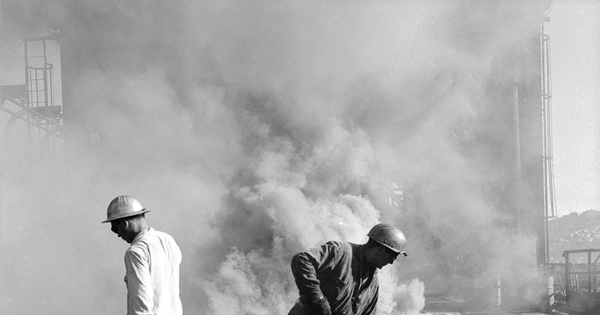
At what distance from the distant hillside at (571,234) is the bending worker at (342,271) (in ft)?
139

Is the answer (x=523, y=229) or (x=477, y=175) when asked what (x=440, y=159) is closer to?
(x=477, y=175)

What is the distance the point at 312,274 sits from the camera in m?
3.91

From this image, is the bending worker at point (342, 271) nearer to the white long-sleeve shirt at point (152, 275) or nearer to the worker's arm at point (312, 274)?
the worker's arm at point (312, 274)

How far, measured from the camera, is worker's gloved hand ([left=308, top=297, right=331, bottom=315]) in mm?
3904

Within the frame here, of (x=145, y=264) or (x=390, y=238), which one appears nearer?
(x=145, y=264)

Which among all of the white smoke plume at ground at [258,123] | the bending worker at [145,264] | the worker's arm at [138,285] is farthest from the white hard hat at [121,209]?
the white smoke plume at ground at [258,123]

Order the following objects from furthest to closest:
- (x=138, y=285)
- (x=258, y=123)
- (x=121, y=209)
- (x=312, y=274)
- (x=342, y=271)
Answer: (x=258, y=123)
(x=342, y=271)
(x=312, y=274)
(x=121, y=209)
(x=138, y=285)

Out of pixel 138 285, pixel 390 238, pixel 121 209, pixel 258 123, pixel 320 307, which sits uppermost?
pixel 258 123

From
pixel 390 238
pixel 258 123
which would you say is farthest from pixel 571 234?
pixel 390 238

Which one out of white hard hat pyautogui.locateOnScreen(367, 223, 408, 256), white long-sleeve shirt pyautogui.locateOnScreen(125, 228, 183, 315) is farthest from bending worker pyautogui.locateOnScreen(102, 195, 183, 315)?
white hard hat pyautogui.locateOnScreen(367, 223, 408, 256)

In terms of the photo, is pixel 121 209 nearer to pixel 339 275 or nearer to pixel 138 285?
pixel 138 285

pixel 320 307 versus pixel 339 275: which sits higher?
pixel 339 275

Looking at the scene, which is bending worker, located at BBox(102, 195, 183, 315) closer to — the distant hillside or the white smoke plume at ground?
the white smoke plume at ground

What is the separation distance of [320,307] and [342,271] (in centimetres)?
27
